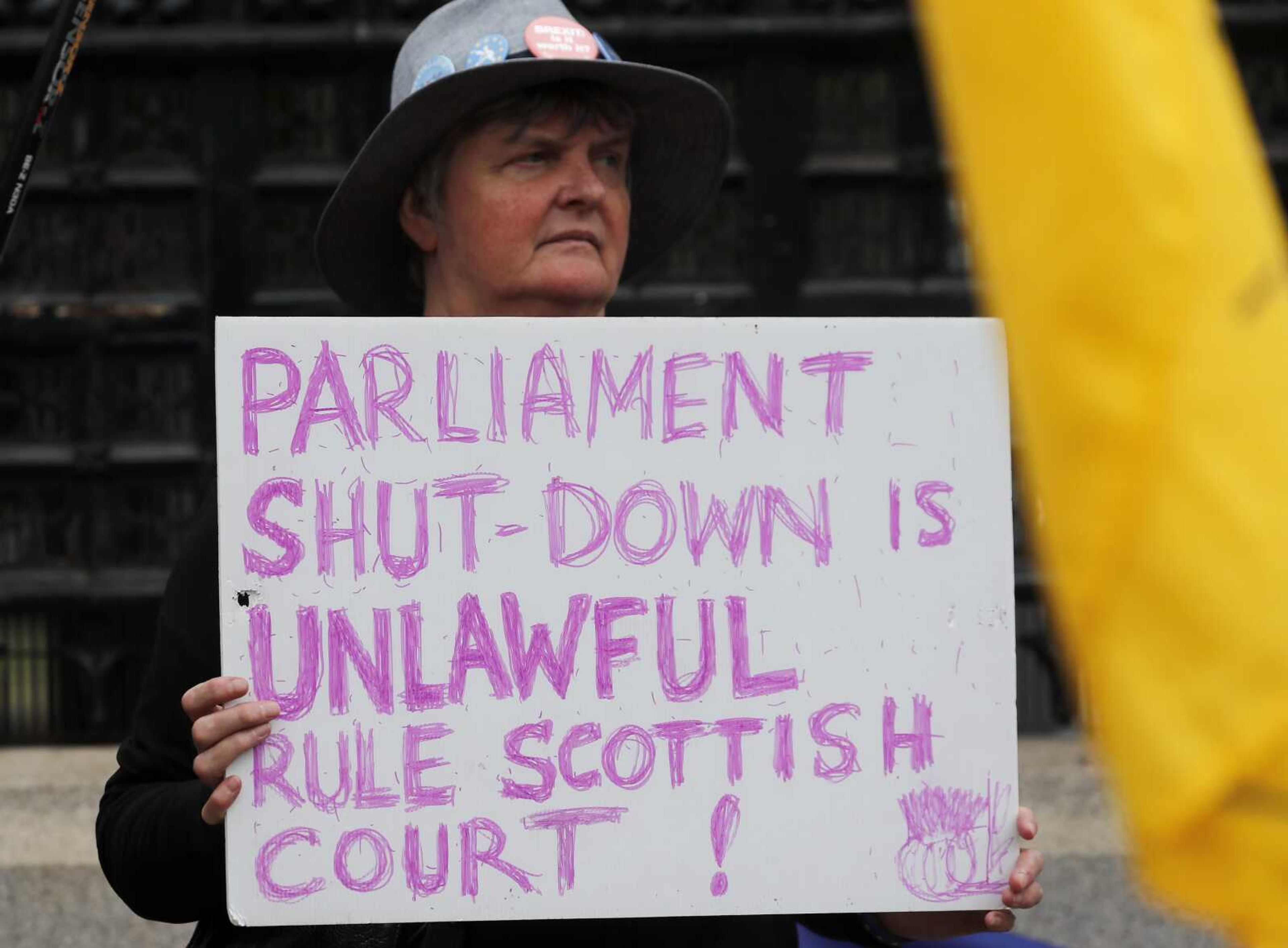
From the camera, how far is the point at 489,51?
2.15 meters

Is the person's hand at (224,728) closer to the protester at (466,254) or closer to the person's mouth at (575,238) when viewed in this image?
the protester at (466,254)

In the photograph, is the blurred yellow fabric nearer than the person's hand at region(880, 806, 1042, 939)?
Yes

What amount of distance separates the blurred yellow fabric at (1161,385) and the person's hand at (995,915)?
3.79 feet

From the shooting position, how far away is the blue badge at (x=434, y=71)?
2.18 meters

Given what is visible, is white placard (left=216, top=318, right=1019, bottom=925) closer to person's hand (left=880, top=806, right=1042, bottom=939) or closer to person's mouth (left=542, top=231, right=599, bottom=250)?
person's hand (left=880, top=806, right=1042, bottom=939)

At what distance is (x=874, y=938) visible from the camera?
1.99 meters

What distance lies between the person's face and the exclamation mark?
66 cm

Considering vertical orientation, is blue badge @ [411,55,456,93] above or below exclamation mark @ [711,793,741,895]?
above

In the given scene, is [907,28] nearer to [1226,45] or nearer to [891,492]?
[1226,45]

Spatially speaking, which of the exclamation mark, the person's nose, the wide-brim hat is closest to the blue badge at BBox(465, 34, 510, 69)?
the wide-brim hat

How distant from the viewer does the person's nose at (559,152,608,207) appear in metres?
2.13

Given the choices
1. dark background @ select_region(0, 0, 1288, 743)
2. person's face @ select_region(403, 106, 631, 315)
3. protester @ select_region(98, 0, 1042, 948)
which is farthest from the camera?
dark background @ select_region(0, 0, 1288, 743)

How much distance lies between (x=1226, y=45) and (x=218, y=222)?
274 centimetres

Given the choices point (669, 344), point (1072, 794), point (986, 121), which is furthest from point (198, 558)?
point (1072, 794)
